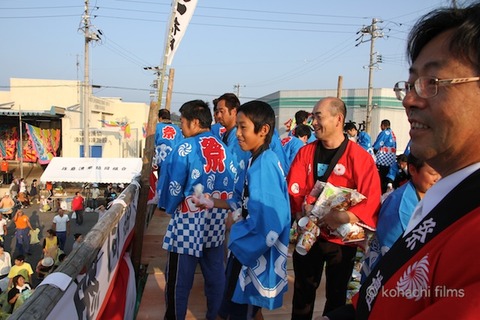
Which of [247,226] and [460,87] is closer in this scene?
[460,87]

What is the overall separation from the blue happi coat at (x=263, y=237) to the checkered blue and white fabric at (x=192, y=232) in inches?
32.1

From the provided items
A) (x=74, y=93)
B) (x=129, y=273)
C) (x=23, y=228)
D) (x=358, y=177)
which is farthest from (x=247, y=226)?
(x=74, y=93)

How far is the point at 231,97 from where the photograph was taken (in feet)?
15.6

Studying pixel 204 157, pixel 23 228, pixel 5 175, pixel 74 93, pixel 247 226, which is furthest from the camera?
pixel 74 93

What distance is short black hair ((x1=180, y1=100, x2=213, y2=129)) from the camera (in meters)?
3.46

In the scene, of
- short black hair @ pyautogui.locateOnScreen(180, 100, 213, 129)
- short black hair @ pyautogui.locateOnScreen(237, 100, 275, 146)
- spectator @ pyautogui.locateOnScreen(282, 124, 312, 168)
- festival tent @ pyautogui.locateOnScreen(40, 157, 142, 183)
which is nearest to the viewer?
short black hair @ pyautogui.locateOnScreen(237, 100, 275, 146)

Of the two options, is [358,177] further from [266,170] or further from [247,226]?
[247,226]

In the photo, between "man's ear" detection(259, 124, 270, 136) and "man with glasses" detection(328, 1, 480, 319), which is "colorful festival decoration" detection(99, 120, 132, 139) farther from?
"man with glasses" detection(328, 1, 480, 319)

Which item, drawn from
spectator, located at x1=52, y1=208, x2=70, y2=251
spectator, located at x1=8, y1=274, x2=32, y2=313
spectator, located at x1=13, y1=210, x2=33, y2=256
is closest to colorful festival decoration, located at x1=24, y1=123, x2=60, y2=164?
spectator, located at x1=13, y1=210, x2=33, y2=256

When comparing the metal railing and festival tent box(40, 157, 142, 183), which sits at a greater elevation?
the metal railing

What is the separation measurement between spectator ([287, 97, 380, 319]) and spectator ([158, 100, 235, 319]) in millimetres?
790

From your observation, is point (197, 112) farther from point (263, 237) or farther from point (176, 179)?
point (263, 237)

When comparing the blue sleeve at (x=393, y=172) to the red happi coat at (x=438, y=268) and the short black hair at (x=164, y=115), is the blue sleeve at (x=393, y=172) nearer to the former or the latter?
the short black hair at (x=164, y=115)

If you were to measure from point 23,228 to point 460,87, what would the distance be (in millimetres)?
15265
